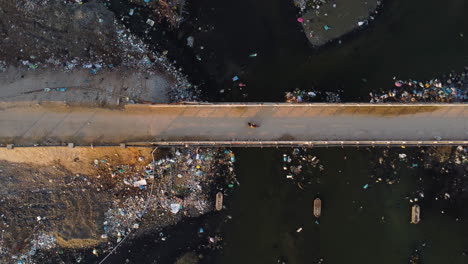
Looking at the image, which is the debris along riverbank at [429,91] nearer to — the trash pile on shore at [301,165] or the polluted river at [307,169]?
the polluted river at [307,169]

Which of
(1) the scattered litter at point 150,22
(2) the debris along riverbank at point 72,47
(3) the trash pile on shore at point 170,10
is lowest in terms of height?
(2) the debris along riverbank at point 72,47

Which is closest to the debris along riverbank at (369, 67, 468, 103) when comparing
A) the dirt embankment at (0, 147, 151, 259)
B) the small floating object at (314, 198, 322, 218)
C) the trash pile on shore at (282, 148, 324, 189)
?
the trash pile on shore at (282, 148, 324, 189)

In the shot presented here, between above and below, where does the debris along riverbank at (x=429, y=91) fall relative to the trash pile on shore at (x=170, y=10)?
below

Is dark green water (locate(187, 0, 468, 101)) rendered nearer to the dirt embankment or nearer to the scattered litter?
the scattered litter

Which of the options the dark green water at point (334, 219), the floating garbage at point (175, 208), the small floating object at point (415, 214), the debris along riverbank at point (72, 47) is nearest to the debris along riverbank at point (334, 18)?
the dark green water at point (334, 219)

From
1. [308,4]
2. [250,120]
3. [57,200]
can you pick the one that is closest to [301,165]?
[250,120]
